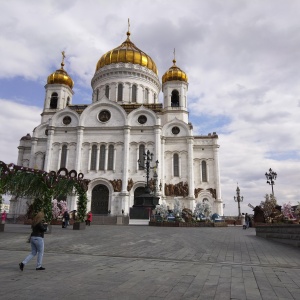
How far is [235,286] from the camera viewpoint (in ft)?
16.9

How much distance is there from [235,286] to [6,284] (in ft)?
13.6

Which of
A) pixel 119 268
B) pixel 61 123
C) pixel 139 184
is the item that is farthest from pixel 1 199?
pixel 61 123

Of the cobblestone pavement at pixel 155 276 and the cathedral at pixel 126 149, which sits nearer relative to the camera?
the cobblestone pavement at pixel 155 276

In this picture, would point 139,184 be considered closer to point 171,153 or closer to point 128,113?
point 171,153

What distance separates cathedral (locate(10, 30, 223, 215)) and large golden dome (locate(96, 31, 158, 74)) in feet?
16.5

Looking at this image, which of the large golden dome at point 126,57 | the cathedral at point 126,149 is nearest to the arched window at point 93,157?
the cathedral at point 126,149

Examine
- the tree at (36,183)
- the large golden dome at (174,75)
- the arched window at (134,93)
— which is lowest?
the tree at (36,183)

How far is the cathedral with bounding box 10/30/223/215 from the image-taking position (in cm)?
3622

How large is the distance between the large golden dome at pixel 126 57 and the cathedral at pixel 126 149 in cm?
504

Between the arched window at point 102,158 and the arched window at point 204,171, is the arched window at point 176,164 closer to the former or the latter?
the arched window at point 204,171

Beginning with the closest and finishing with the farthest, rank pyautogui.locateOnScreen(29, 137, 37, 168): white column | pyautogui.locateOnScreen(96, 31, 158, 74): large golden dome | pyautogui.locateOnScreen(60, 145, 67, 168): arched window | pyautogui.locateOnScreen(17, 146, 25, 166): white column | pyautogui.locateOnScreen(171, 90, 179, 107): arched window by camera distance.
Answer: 1. pyautogui.locateOnScreen(60, 145, 67, 168): arched window
2. pyautogui.locateOnScreen(29, 137, 37, 168): white column
3. pyautogui.locateOnScreen(17, 146, 25, 166): white column
4. pyautogui.locateOnScreen(171, 90, 179, 107): arched window
5. pyautogui.locateOnScreen(96, 31, 158, 74): large golden dome

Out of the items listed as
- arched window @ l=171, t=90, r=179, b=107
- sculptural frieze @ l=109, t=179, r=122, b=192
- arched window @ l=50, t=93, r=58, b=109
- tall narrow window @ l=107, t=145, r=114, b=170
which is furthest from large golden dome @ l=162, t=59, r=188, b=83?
sculptural frieze @ l=109, t=179, r=122, b=192

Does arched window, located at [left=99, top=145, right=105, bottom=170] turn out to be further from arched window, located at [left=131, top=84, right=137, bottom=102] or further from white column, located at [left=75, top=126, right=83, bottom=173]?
arched window, located at [left=131, top=84, right=137, bottom=102]

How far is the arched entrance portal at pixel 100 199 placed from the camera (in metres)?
35.8
